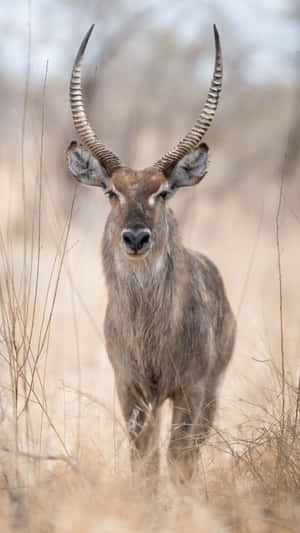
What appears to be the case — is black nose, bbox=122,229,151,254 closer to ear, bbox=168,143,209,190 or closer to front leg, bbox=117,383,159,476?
ear, bbox=168,143,209,190

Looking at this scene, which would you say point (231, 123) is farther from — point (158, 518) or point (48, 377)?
point (158, 518)

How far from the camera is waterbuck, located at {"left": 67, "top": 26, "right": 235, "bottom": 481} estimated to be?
4.73 meters

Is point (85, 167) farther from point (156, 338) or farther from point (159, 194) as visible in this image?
point (156, 338)

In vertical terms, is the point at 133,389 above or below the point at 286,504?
above

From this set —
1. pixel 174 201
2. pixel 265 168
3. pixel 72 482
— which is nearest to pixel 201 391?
pixel 72 482

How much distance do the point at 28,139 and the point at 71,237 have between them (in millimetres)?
10101

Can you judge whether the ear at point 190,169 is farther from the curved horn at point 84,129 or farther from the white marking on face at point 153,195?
the curved horn at point 84,129

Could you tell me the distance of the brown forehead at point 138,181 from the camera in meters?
4.70

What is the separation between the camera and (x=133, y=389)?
4.81 meters

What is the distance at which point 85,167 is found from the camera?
5117mm

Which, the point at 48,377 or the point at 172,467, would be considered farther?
the point at 48,377

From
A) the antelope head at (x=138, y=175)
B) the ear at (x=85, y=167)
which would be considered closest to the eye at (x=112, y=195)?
the antelope head at (x=138, y=175)

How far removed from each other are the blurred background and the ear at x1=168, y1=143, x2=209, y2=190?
3.74 ft

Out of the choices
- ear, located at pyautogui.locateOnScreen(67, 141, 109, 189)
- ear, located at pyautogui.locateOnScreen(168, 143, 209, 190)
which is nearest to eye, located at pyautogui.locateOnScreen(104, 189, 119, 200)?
ear, located at pyautogui.locateOnScreen(67, 141, 109, 189)
